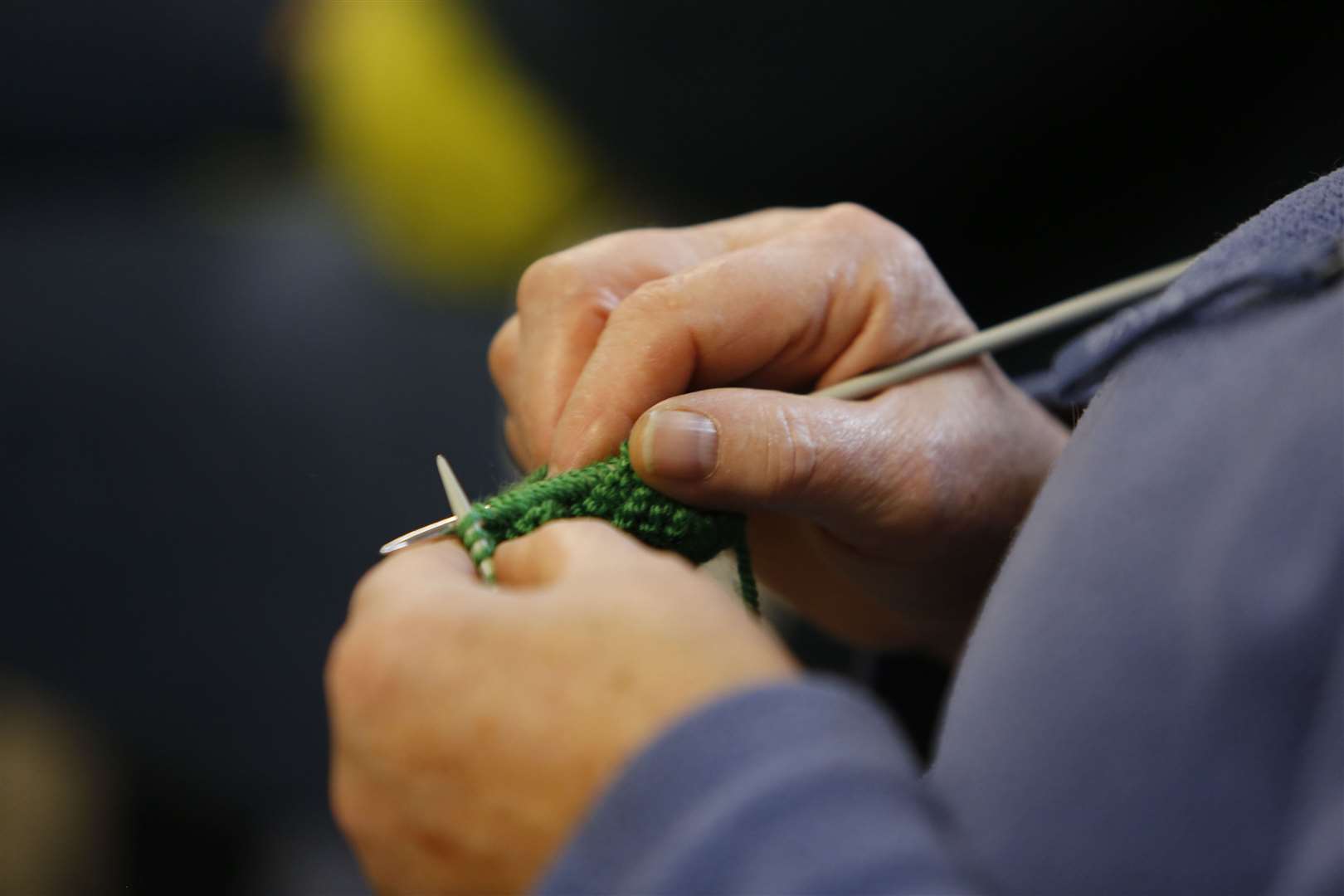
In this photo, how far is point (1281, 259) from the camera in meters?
0.37

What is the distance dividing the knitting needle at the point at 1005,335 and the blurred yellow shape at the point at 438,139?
87 centimetres

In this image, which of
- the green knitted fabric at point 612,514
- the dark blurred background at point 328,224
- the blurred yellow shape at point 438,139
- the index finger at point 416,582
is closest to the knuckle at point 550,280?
the green knitted fabric at point 612,514

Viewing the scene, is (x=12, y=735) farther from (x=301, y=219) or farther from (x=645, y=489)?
(x=645, y=489)

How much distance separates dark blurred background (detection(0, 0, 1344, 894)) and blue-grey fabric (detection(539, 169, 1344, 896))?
723mm

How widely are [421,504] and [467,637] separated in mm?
525

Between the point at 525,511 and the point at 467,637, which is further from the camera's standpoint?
the point at 525,511

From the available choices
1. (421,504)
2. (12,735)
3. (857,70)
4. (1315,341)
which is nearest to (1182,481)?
(1315,341)

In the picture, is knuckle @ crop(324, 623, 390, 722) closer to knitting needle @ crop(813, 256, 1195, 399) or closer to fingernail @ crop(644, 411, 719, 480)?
fingernail @ crop(644, 411, 719, 480)

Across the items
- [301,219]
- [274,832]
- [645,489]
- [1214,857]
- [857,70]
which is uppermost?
[301,219]

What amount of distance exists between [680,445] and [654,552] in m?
0.12

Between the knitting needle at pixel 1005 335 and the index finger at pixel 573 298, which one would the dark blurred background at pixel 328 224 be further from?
the knitting needle at pixel 1005 335

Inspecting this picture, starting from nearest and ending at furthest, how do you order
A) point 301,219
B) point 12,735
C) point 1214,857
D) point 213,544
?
point 1214,857 → point 12,735 → point 213,544 → point 301,219

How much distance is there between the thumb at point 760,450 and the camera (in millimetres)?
525

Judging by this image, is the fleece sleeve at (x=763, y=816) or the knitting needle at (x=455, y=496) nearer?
the fleece sleeve at (x=763, y=816)
